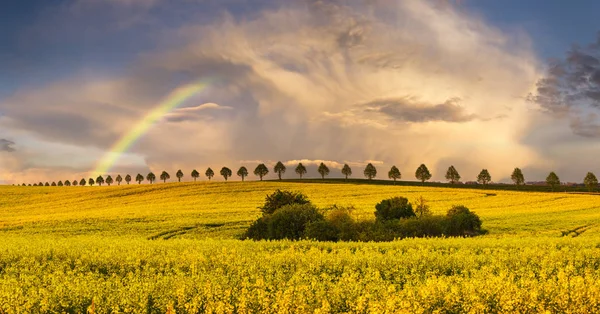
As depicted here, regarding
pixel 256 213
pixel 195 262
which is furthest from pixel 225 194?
pixel 195 262

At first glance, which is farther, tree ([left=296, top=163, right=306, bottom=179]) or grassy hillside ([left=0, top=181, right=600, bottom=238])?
tree ([left=296, top=163, right=306, bottom=179])

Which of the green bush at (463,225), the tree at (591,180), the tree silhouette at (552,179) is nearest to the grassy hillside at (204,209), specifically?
the green bush at (463,225)

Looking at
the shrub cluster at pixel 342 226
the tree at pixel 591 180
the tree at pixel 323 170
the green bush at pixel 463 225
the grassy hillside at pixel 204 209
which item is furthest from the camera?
the tree at pixel 323 170

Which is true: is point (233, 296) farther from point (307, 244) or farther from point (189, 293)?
point (307, 244)

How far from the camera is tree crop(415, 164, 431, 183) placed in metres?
146

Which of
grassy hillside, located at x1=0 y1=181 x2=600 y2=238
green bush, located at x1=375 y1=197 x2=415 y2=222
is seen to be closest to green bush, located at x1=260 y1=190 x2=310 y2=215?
grassy hillside, located at x1=0 y1=181 x2=600 y2=238

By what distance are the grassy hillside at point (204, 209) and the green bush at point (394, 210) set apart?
178 inches

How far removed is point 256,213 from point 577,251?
39.9m

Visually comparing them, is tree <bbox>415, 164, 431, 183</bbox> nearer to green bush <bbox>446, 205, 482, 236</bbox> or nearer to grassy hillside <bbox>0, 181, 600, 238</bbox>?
grassy hillside <bbox>0, 181, 600, 238</bbox>

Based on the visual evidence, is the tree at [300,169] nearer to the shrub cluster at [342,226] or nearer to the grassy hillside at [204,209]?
the grassy hillside at [204,209]

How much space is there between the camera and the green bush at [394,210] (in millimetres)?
45656

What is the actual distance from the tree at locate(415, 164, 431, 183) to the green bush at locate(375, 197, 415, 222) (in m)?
102

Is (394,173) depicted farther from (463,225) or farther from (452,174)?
(463,225)

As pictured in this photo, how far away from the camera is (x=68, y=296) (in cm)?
1089
